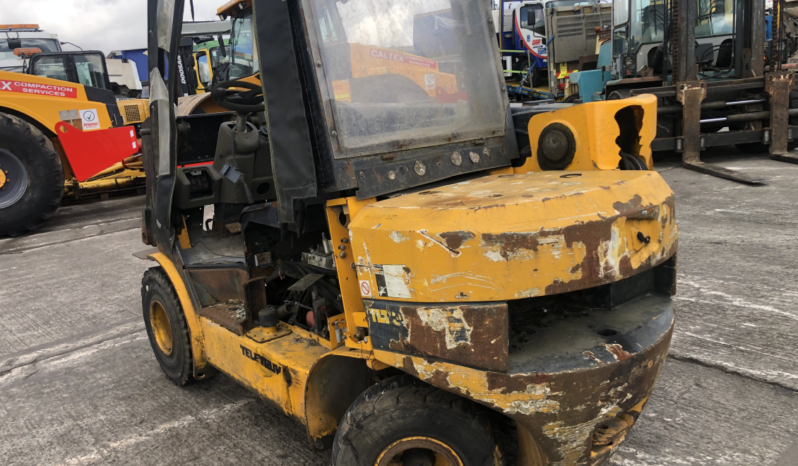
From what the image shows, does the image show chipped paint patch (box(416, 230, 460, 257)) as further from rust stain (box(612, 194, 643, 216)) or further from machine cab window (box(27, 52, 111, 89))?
machine cab window (box(27, 52, 111, 89))

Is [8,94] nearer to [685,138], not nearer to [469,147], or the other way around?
[469,147]

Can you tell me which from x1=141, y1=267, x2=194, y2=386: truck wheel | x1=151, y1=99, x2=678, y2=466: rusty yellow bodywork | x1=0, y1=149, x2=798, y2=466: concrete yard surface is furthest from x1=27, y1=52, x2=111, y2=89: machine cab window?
x1=151, y1=99, x2=678, y2=466: rusty yellow bodywork

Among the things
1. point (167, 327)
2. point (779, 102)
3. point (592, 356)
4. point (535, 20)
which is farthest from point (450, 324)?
point (535, 20)

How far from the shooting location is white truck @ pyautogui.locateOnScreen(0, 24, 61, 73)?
14.8 meters

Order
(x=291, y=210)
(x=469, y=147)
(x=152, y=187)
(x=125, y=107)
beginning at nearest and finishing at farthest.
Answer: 1. (x=291, y=210)
2. (x=469, y=147)
3. (x=152, y=187)
4. (x=125, y=107)

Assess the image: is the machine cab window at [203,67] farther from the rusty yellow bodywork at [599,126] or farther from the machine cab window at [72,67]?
the rusty yellow bodywork at [599,126]

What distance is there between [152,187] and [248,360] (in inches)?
49.7

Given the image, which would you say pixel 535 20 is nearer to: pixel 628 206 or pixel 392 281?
pixel 628 206

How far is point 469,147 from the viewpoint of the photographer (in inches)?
99.6

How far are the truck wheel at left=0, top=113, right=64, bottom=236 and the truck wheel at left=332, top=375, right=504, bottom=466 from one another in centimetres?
858

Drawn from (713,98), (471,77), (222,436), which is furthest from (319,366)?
(713,98)

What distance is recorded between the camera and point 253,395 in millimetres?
3375

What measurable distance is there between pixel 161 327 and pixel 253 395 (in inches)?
31.7

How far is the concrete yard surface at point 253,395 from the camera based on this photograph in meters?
2.65
